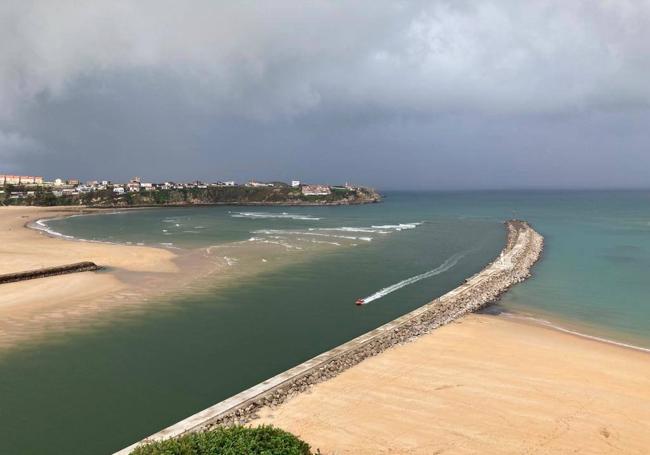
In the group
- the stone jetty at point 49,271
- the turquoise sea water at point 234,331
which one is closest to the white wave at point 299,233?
the turquoise sea water at point 234,331

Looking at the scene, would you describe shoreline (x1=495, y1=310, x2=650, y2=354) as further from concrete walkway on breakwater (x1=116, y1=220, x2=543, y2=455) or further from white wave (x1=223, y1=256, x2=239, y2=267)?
white wave (x1=223, y1=256, x2=239, y2=267)

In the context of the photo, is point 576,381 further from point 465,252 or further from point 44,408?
point 465,252

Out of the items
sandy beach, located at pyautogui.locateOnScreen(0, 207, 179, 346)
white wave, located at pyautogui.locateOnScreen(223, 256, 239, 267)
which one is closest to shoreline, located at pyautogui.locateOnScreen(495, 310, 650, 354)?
white wave, located at pyautogui.locateOnScreen(223, 256, 239, 267)

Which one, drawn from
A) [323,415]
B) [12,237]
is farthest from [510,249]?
[12,237]

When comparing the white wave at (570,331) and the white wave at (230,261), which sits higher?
the white wave at (230,261)

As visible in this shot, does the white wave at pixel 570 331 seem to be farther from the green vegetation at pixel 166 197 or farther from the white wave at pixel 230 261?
the green vegetation at pixel 166 197

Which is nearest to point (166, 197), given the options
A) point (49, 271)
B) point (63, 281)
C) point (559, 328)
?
point (49, 271)
